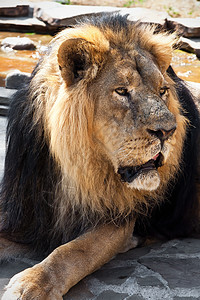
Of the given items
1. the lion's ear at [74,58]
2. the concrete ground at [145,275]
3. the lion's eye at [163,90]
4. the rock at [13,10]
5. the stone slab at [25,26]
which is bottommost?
the concrete ground at [145,275]

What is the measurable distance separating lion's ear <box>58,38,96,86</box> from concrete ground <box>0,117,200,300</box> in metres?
1.13

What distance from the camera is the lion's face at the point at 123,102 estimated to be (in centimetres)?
279

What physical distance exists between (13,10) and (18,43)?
2.19 m

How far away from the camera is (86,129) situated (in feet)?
9.45

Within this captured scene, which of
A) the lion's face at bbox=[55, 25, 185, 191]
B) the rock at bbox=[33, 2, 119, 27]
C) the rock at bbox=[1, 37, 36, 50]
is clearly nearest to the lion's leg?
the lion's face at bbox=[55, 25, 185, 191]

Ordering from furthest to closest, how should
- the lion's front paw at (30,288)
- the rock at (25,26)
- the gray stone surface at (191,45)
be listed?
the rock at (25,26)
the gray stone surface at (191,45)
the lion's front paw at (30,288)

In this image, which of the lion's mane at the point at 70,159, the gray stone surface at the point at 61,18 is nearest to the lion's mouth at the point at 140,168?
the lion's mane at the point at 70,159

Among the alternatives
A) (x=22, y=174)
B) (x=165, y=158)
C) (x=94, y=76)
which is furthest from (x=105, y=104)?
(x=22, y=174)

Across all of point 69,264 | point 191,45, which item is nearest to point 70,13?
point 191,45

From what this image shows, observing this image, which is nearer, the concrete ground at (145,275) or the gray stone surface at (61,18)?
the concrete ground at (145,275)

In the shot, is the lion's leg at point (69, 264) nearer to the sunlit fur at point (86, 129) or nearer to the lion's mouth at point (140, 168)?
the sunlit fur at point (86, 129)

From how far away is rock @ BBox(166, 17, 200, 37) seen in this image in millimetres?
10367

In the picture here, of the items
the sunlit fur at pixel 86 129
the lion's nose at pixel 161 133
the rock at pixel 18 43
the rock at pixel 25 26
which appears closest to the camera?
the lion's nose at pixel 161 133

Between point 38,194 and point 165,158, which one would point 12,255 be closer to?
point 38,194
